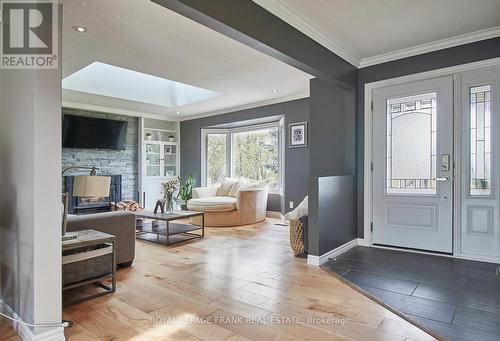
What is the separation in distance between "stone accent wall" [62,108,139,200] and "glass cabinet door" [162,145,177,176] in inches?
30.2

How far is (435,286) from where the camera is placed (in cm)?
264

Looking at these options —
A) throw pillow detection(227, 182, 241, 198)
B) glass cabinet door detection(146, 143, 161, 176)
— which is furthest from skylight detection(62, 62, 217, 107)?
throw pillow detection(227, 182, 241, 198)

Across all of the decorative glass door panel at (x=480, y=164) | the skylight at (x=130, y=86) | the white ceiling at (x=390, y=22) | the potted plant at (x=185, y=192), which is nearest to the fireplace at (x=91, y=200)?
the potted plant at (x=185, y=192)

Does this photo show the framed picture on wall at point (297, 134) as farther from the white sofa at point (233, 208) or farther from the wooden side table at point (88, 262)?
the wooden side table at point (88, 262)

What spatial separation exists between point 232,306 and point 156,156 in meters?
6.16

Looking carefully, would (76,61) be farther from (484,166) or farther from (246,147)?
(484,166)

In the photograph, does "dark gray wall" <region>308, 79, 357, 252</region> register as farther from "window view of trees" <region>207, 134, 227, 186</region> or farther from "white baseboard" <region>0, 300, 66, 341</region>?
"window view of trees" <region>207, 134, 227, 186</region>

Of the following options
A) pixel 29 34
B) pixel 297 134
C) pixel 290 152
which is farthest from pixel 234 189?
pixel 29 34

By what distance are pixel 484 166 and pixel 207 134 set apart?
229 inches

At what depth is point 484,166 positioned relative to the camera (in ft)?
10.8

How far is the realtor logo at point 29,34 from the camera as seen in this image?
1835 millimetres

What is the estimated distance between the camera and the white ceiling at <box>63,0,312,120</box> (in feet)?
8.91

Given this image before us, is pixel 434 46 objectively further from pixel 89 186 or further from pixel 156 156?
pixel 156 156

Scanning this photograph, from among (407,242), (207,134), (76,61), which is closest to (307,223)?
(407,242)
